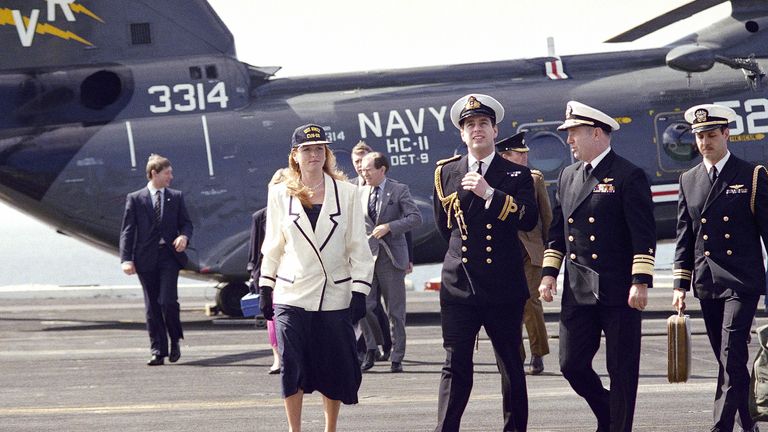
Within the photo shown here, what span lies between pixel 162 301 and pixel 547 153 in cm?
668

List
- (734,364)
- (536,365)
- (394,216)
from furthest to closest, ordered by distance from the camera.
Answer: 1. (394,216)
2. (536,365)
3. (734,364)

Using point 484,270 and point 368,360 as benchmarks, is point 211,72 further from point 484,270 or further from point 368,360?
point 484,270

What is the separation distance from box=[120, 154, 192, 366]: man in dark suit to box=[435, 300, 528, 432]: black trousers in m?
6.16

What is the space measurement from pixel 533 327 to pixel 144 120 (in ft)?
27.7

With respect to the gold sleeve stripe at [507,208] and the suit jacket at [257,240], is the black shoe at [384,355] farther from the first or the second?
the gold sleeve stripe at [507,208]

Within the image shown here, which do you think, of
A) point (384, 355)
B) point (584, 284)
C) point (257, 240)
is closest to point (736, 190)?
point (584, 284)

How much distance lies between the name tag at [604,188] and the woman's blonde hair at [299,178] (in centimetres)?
160

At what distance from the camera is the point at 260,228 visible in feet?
41.7

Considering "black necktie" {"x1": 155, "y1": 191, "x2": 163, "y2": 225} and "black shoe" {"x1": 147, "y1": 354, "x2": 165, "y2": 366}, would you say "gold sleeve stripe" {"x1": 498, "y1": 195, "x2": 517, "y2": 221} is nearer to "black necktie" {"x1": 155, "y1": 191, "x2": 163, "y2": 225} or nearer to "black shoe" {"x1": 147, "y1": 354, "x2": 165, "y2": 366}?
"black shoe" {"x1": 147, "y1": 354, "x2": 165, "y2": 366}

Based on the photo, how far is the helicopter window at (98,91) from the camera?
18469 mm

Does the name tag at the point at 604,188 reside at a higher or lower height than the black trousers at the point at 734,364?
higher

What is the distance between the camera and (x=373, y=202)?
1298cm

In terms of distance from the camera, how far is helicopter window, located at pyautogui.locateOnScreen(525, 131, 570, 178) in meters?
18.2

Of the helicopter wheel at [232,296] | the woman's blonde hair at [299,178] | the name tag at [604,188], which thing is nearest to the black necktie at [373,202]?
the woman's blonde hair at [299,178]
